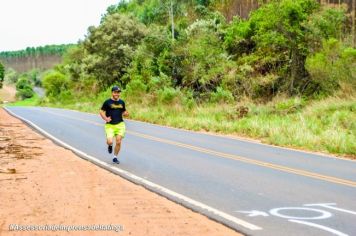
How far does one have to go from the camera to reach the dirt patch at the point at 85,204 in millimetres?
6727

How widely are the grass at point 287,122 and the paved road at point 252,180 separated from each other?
120 cm

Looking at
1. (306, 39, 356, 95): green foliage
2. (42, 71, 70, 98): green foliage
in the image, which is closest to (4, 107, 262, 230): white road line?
(306, 39, 356, 95): green foliage

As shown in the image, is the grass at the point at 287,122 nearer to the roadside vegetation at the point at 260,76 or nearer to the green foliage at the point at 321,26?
the roadside vegetation at the point at 260,76

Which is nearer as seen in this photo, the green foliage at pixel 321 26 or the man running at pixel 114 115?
the man running at pixel 114 115

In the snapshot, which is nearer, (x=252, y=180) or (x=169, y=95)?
(x=252, y=180)

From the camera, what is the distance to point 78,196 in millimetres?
8750

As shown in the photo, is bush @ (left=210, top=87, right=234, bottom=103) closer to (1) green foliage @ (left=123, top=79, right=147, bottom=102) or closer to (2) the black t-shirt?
(1) green foliage @ (left=123, top=79, right=147, bottom=102)

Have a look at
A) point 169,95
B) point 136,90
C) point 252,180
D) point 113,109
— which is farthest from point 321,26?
point 252,180

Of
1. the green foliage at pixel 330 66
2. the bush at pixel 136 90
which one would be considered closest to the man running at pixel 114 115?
the green foliage at pixel 330 66

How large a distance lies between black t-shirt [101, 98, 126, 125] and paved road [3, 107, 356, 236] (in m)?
1.19

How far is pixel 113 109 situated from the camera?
1281 centimetres

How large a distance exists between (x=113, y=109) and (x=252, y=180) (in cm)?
430

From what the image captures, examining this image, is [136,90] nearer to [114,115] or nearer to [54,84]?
[114,115]

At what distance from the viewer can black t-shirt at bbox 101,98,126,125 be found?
12789 millimetres
